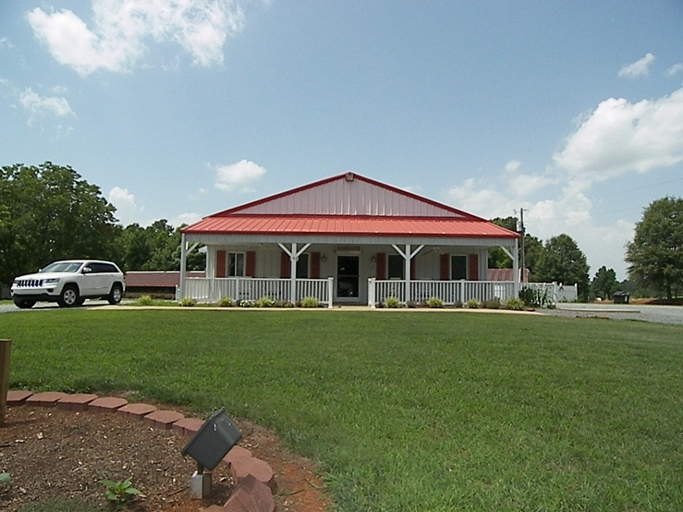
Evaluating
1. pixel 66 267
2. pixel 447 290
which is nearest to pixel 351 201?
pixel 447 290

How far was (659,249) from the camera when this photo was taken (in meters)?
44.2

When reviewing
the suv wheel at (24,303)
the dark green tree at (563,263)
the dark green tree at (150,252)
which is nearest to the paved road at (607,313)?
the suv wheel at (24,303)

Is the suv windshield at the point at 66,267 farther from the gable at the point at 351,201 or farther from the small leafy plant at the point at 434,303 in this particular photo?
the small leafy plant at the point at 434,303

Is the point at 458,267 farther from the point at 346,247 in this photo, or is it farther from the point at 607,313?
the point at 607,313

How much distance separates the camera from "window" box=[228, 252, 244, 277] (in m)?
21.4

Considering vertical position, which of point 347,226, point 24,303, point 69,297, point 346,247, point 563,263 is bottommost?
point 24,303

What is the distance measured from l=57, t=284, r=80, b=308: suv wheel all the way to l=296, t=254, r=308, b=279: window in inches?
326

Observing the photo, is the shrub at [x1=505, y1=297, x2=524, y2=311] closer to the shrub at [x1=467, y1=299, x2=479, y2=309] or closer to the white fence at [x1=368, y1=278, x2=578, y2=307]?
the white fence at [x1=368, y1=278, x2=578, y2=307]

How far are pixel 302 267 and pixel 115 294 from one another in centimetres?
731

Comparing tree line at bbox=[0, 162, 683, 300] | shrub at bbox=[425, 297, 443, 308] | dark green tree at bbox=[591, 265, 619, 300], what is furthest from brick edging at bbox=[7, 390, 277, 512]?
dark green tree at bbox=[591, 265, 619, 300]

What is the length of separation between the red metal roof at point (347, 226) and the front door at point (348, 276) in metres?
1.66

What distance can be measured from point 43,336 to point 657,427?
820cm

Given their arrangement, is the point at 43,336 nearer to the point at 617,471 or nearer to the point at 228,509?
the point at 228,509

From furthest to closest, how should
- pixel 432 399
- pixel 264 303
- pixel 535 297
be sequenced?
pixel 535 297
pixel 264 303
pixel 432 399
